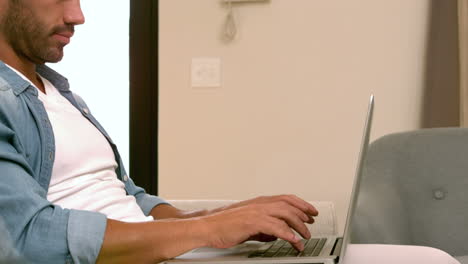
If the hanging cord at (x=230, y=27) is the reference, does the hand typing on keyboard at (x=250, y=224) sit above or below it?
below

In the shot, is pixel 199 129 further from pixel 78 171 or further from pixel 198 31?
pixel 78 171

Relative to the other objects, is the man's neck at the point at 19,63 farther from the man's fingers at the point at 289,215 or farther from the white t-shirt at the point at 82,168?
the man's fingers at the point at 289,215

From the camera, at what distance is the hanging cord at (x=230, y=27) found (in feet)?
9.73

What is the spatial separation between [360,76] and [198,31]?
0.66m

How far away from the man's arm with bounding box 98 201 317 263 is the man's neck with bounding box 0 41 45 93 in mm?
480

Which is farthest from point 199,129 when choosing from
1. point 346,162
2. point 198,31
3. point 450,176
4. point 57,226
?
point 57,226

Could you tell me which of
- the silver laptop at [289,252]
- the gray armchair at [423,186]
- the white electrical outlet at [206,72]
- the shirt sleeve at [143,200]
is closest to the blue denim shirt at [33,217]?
the silver laptop at [289,252]

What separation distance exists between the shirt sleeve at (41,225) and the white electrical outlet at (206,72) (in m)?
1.96

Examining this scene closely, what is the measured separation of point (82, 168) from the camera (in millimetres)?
1303

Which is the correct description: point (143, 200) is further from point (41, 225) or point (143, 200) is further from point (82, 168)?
point (41, 225)

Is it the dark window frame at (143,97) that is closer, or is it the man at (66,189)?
the man at (66,189)

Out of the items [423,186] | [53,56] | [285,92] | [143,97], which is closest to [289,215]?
[53,56]

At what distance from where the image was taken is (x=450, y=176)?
7.32ft

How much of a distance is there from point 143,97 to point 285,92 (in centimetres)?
59
